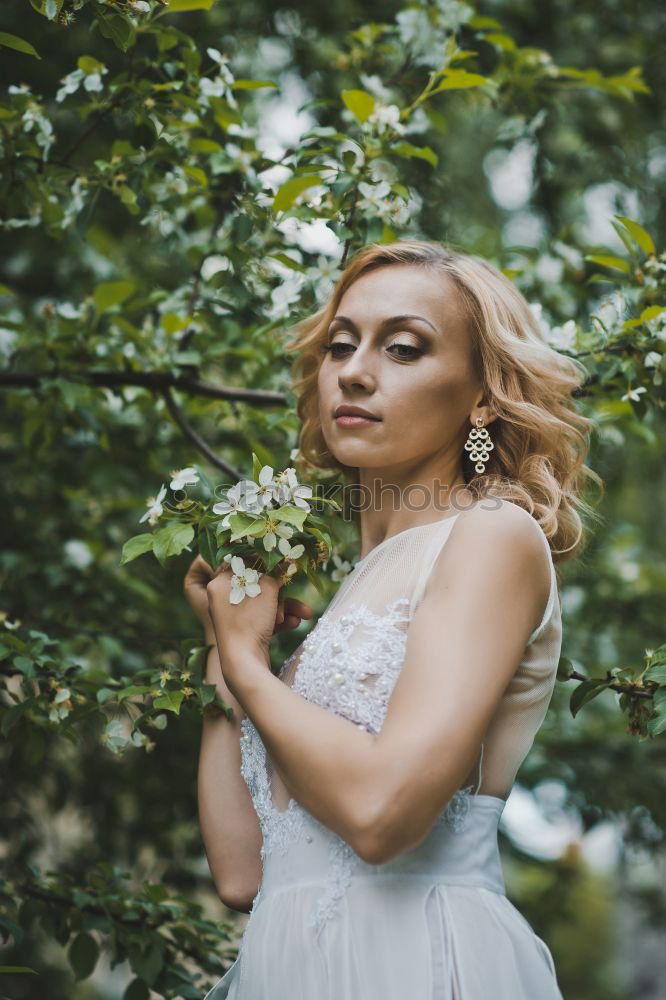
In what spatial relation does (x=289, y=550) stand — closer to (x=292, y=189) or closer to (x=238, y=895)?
(x=238, y=895)

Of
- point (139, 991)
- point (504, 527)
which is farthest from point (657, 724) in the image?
point (139, 991)

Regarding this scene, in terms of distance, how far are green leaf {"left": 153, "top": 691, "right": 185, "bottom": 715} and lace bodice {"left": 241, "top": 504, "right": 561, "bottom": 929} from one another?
0.16 metres

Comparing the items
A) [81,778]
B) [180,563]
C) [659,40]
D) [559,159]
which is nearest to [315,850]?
[180,563]

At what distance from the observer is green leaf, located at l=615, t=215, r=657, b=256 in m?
2.46

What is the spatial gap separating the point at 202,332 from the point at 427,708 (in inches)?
68.1

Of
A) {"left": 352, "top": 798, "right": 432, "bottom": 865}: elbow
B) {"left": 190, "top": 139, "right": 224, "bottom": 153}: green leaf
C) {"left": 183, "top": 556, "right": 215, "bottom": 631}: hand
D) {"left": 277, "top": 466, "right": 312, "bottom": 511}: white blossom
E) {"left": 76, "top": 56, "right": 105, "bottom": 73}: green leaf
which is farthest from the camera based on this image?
{"left": 190, "top": 139, "right": 224, "bottom": 153}: green leaf

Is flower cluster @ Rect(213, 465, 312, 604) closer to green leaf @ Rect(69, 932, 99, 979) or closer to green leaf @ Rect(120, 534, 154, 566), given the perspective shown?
green leaf @ Rect(120, 534, 154, 566)

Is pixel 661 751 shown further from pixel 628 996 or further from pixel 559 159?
pixel 628 996

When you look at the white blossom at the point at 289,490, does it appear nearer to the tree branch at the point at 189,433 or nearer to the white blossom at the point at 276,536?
the white blossom at the point at 276,536

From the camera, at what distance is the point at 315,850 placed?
179 cm

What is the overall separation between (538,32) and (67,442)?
2.98 metres

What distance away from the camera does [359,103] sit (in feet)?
8.04

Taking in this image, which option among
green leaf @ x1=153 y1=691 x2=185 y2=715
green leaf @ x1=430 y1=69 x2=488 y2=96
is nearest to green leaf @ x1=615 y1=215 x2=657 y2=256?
green leaf @ x1=430 y1=69 x2=488 y2=96

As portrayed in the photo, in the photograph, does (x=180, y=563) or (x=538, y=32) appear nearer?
(x=180, y=563)
